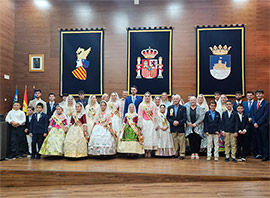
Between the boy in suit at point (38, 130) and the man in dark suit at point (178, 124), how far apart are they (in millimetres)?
2827

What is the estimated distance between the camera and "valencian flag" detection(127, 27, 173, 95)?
25.7 feet

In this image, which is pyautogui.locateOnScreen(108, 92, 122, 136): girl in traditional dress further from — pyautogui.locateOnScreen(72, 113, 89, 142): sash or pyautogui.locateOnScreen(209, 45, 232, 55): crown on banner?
pyautogui.locateOnScreen(209, 45, 232, 55): crown on banner

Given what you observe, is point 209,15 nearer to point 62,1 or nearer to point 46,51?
point 62,1

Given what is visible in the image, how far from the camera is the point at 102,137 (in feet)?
17.7

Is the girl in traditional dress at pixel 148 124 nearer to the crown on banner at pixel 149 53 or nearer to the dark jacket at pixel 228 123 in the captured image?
the dark jacket at pixel 228 123

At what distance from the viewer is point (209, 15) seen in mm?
7812

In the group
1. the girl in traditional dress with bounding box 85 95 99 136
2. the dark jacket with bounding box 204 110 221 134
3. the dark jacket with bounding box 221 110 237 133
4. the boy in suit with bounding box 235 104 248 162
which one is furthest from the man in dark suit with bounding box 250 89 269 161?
the girl in traditional dress with bounding box 85 95 99 136

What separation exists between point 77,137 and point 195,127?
2629mm

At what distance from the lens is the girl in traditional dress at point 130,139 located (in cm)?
548

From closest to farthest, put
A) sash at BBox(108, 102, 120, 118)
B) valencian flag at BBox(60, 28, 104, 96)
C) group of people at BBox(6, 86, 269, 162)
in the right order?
group of people at BBox(6, 86, 269, 162)
sash at BBox(108, 102, 120, 118)
valencian flag at BBox(60, 28, 104, 96)

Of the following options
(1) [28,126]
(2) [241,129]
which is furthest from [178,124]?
(1) [28,126]

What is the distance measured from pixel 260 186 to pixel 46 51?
7119 millimetres

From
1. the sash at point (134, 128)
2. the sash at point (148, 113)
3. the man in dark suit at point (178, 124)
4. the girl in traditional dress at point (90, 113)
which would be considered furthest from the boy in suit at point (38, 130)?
the man in dark suit at point (178, 124)

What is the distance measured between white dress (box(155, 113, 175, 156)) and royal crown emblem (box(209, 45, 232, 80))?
2.86 m
